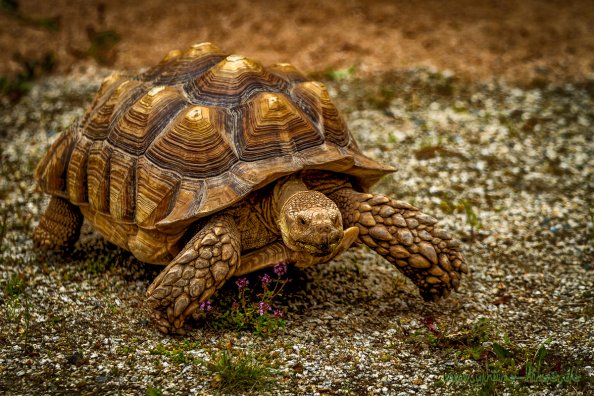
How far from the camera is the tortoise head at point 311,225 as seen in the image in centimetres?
332

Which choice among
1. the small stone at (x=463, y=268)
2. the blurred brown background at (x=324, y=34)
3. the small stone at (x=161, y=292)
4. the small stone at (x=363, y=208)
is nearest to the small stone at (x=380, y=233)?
the small stone at (x=363, y=208)

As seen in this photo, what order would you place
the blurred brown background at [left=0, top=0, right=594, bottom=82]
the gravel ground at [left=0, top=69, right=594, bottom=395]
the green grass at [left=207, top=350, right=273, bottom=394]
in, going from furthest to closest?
the blurred brown background at [left=0, top=0, right=594, bottom=82] → the gravel ground at [left=0, top=69, right=594, bottom=395] → the green grass at [left=207, top=350, right=273, bottom=394]

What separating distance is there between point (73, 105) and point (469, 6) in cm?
435

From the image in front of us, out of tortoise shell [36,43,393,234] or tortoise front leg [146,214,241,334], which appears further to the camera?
tortoise shell [36,43,393,234]

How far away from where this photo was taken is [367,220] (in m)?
3.71

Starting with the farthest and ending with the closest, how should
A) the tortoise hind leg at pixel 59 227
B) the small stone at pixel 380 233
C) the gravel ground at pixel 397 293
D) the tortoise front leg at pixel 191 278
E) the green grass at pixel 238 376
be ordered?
the tortoise hind leg at pixel 59 227 < the small stone at pixel 380 233 < the tortoise front leg at pixel 191 278 < the gravel ground at pixel 397 293 < the green grass at pixel 238 376

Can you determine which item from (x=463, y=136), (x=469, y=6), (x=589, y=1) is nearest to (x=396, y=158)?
(x=463, y=136)

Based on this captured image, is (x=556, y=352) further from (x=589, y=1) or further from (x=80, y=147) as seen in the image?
(x=589, y=1)

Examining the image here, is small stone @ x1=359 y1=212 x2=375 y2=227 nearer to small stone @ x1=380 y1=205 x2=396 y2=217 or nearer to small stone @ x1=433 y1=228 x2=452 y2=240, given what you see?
small stone @ x1=380 y1=205 x2=396 y2=217

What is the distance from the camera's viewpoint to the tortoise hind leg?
4.37 m

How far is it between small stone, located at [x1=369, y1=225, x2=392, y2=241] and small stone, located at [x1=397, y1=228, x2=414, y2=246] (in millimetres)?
56

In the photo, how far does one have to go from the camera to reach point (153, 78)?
4.13m

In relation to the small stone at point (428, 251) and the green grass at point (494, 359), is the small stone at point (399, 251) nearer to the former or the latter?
the small stone at point (428, 251)

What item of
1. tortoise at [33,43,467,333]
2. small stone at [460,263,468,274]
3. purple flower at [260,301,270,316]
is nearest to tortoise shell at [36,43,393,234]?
tortoise at [33,43,467,333]
